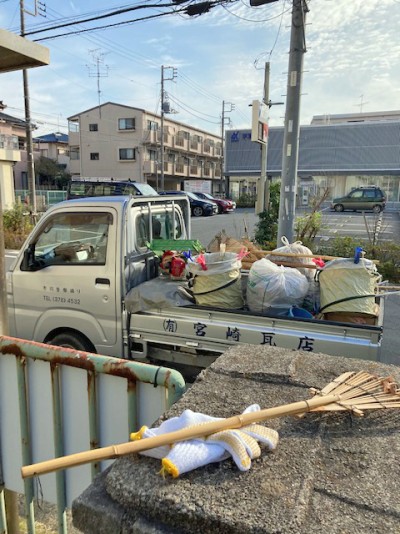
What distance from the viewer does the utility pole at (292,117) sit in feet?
22.1

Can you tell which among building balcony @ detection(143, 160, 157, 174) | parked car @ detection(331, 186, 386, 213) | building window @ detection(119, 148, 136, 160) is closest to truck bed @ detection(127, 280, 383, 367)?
parked car @ detection(331, 186, 386, 213)

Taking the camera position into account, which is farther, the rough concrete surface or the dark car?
the dark car

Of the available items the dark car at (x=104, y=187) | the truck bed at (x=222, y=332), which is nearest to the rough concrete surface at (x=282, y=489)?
the truck bed at (x=222, y=332)

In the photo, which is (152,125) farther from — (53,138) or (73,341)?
(73,341)

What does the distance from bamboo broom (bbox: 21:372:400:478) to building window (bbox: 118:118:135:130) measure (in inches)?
1628

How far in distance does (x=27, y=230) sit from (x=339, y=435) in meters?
13.6

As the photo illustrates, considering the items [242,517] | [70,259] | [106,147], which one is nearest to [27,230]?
[70,259]

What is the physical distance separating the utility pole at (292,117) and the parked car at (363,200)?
73.1 ft

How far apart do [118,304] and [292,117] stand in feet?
16.5

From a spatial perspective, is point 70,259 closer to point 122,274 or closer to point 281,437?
point 122,274

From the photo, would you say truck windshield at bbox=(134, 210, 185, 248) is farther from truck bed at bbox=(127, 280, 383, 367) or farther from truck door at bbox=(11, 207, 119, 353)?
truck bed at bbox=(127, 280, 383, 367)

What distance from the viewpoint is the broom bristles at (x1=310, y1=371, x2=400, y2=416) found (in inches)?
52.5

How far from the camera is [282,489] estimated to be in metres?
1.01

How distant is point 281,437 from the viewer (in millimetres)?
1229
